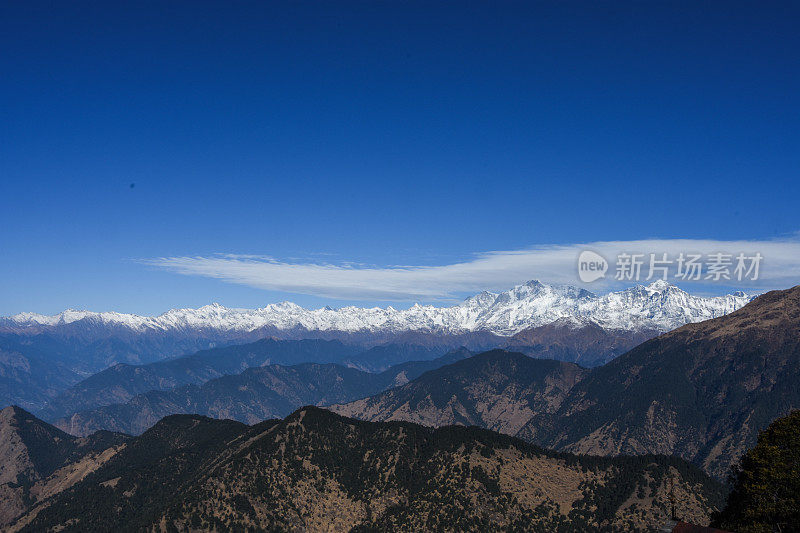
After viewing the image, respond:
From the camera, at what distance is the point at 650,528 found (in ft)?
649

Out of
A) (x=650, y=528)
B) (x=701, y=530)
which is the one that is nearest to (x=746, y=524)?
(x=701, y=530)

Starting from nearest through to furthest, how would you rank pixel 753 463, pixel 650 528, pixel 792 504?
pixel 792 504
pixel 753 463
pixel 650 528

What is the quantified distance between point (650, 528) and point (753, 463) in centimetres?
10638

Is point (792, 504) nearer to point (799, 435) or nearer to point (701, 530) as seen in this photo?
point (799, 435)

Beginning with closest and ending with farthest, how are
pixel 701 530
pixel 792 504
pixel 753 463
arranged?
pixel 701 530 → pixel 792 504 → pixel 753 463

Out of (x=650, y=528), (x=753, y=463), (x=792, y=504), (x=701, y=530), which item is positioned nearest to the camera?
(x=701, y=530)

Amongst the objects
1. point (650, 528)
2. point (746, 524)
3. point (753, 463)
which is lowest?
point (650, 528)

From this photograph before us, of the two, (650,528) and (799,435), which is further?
(650,528)

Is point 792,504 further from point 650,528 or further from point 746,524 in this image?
point 650,528

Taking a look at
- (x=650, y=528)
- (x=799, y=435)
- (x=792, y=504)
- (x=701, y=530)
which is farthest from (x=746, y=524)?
(x=650, y=528)

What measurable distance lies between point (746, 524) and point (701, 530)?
27.7 meters

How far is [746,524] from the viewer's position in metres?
103

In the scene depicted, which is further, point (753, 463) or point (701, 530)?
point (753, 463)

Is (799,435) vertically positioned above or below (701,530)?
Answer: above
